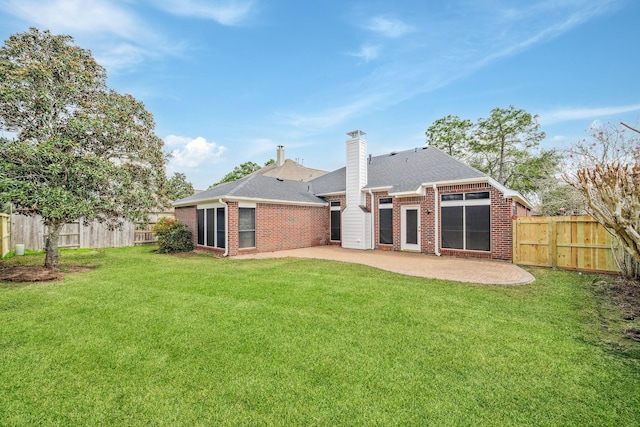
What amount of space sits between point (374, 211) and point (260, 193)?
5686 mm

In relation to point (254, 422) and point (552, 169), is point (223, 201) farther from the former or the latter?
point (552, 169)

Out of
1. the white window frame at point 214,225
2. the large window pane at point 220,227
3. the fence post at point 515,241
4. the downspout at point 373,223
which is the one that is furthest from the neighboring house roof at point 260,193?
the fence post at point 515,241

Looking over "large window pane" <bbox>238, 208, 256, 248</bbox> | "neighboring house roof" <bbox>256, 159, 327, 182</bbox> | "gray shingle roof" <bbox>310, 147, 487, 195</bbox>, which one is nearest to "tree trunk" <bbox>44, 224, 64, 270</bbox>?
"large window pane" <bbox>238, 208, 256, 248</bbox>

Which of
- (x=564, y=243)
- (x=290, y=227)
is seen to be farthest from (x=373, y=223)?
(x=564, y=243)

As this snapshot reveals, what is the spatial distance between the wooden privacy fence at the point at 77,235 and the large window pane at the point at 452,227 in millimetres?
12089

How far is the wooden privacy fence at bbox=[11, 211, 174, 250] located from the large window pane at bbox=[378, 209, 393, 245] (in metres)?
10.2

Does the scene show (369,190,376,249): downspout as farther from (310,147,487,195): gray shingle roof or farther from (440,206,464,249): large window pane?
(440,206,464,249): large window pane

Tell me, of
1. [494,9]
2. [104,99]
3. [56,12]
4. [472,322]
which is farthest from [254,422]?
[494,9]

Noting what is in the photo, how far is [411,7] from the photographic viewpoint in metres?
9.36

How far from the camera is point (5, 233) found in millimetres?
11586

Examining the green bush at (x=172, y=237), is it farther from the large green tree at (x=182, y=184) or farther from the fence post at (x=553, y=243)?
the large green tree at (x=182, y=184)

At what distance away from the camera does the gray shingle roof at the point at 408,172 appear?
12.3 metres

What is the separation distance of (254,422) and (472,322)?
3.59 metres

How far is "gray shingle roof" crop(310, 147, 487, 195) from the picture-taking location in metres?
12.3
